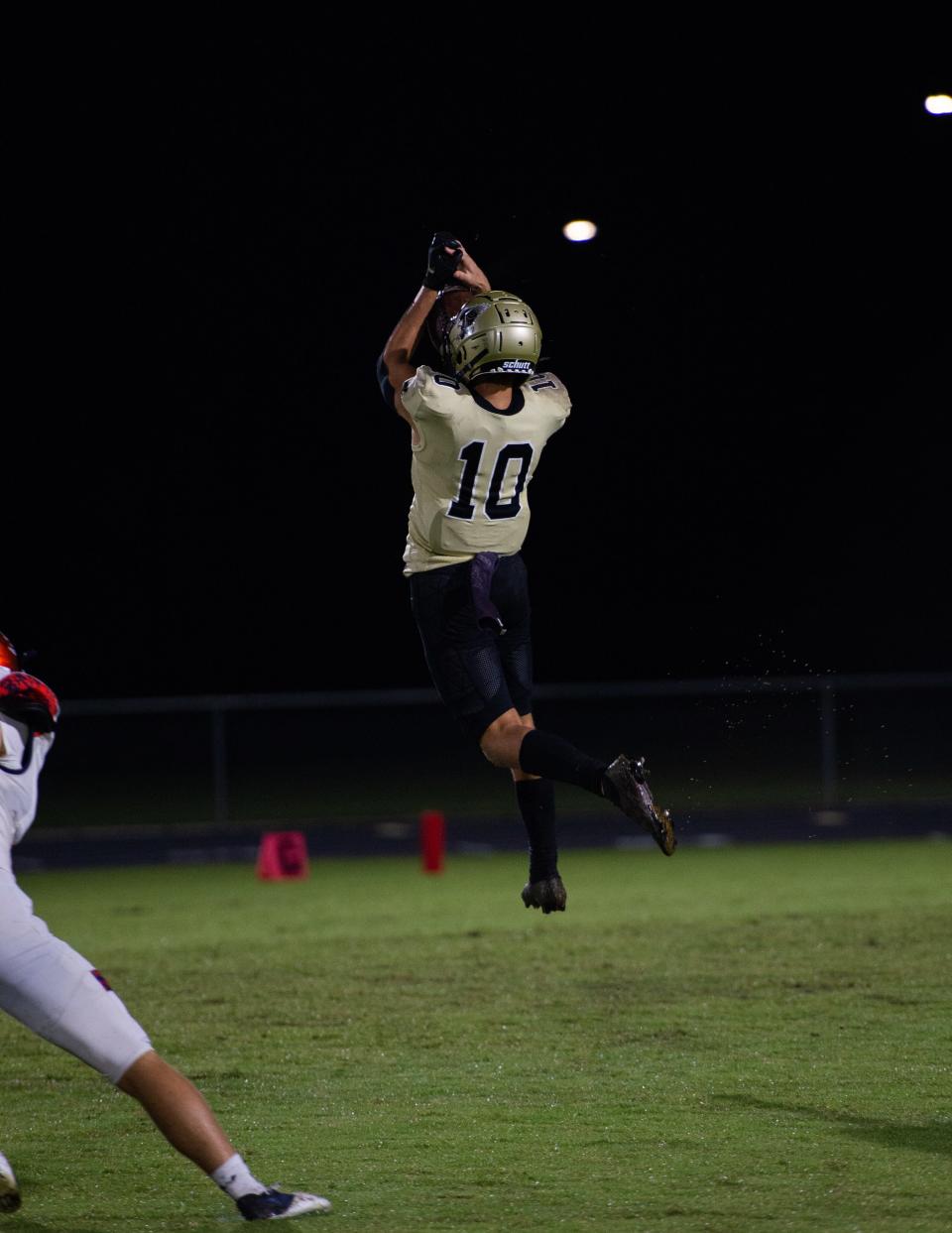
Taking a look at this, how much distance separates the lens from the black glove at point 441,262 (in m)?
6.86

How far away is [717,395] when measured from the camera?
94.6ft

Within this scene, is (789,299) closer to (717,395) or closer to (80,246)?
(717,395)

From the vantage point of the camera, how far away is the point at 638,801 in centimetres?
643

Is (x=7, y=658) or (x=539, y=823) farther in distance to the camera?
(x=539, y=823)

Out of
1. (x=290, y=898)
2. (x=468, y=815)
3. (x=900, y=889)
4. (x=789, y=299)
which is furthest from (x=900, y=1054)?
(x=789, y=299)

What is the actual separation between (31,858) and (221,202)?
12.0 meters

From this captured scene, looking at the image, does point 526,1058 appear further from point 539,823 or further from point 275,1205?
point 275,1205

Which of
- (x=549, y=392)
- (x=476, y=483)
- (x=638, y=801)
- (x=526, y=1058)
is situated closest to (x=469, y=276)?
(x=549, y=392)

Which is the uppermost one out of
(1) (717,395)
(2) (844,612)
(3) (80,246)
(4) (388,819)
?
(3) (80,246)

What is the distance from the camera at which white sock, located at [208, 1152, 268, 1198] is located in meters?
5.45

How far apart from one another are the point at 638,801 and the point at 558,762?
0.40m

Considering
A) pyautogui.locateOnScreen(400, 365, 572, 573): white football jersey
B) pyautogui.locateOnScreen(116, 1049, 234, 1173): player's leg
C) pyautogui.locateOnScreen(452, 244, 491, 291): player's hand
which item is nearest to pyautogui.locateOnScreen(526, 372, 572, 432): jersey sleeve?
pyautogui.locateOnScreen(400, 365, 572, 573): white football jersey

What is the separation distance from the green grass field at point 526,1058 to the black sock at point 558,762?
1.41 meters

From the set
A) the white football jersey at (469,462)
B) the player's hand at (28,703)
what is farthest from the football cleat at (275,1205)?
the white football jersey at (469,462)
